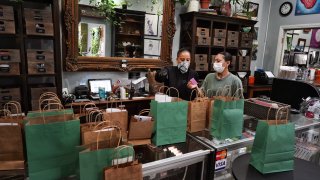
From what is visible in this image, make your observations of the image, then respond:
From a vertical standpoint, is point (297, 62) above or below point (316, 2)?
below

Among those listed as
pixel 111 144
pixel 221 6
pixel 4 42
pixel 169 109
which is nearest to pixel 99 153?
pixel 111 144

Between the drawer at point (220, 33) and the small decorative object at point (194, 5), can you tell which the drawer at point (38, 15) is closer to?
the small decorative object at point (194, 5)

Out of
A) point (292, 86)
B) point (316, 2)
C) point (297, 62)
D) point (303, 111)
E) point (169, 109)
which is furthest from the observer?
point (297, 62)

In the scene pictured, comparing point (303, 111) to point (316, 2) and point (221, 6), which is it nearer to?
point (221, 6)

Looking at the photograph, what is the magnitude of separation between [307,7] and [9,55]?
505cm

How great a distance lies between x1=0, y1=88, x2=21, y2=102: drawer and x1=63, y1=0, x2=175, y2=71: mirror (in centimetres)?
68

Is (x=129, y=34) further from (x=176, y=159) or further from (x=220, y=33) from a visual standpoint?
(x=176, y=159)

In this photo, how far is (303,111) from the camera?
7.31 ft

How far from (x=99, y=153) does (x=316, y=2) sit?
5.00 m

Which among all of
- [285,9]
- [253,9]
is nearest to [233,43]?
[253,9]

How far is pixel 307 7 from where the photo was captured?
4410mm

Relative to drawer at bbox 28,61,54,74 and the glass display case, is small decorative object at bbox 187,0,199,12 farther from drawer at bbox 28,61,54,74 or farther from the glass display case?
the glass display case

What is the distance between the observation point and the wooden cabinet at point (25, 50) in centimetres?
249

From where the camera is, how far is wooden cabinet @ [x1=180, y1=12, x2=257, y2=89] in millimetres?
3701
